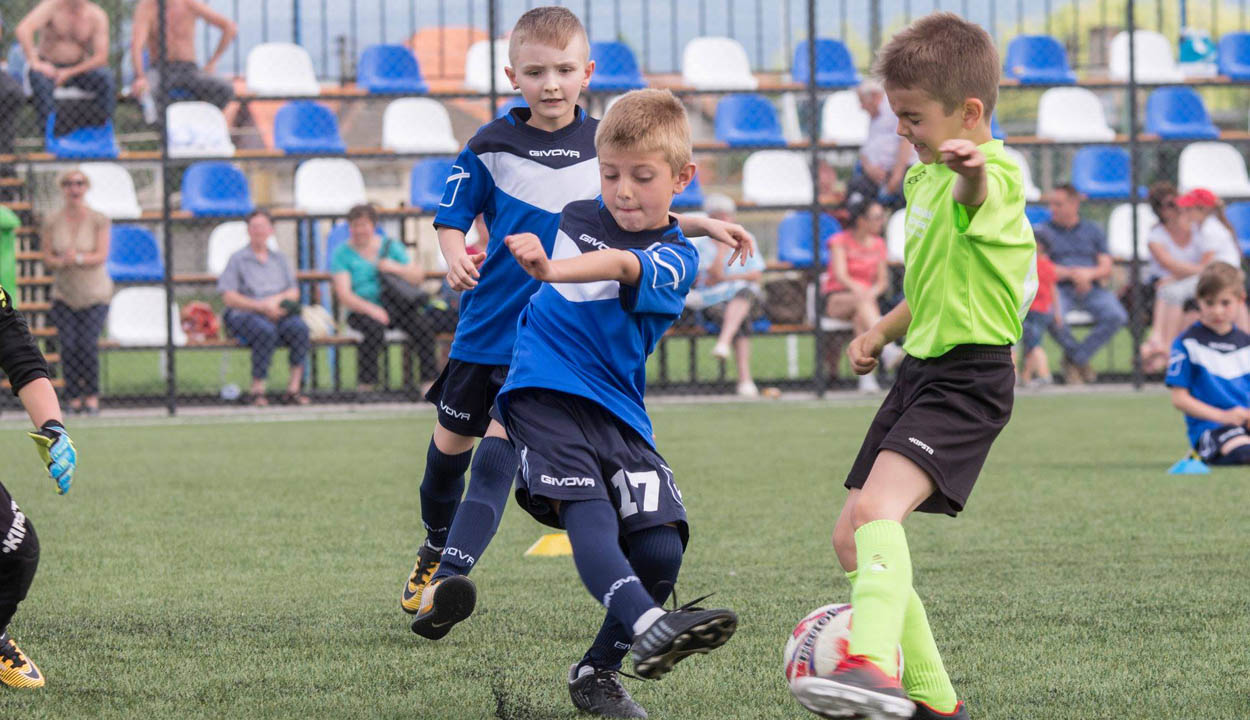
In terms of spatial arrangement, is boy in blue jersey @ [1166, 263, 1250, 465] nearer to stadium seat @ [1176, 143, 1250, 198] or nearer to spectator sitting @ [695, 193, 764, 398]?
spectator sitting @ [695, 193, 764, 398]

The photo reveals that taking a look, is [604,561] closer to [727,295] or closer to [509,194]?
[509,194]

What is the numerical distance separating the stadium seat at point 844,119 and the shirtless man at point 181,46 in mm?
5551

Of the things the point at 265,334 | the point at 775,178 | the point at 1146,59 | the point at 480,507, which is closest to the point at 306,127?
the point at 265,334

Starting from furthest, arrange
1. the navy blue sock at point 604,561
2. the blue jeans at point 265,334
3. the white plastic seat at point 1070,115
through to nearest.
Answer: the white plastic seat at point 1070,115
the blue jeans at point 265,334
the navy blue sock at point 604,561

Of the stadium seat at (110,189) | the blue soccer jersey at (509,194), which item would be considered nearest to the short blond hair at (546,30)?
the blue soccer jersey at (509,194)

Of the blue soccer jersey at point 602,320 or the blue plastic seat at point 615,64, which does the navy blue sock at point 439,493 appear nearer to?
the blue soccer jersey at point 602,320

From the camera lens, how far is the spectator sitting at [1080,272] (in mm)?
13516

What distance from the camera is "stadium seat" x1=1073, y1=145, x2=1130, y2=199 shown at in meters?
14.6

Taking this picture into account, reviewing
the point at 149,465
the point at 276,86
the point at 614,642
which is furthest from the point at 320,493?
the point at 276,86

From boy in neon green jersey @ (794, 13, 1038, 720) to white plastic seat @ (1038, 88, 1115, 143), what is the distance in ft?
40.0

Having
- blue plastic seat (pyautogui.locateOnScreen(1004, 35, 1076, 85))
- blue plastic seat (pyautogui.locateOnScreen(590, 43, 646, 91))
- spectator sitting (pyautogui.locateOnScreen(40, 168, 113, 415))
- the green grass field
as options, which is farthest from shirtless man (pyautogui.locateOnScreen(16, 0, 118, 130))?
blue plastic seat (pyautogui.locateOnScreen(1004, 35, 1076, 85))

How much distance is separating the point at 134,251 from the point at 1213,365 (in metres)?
9.21

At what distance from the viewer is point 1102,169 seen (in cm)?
1471

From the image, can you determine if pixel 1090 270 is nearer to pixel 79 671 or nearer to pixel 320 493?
pixel 320 493
